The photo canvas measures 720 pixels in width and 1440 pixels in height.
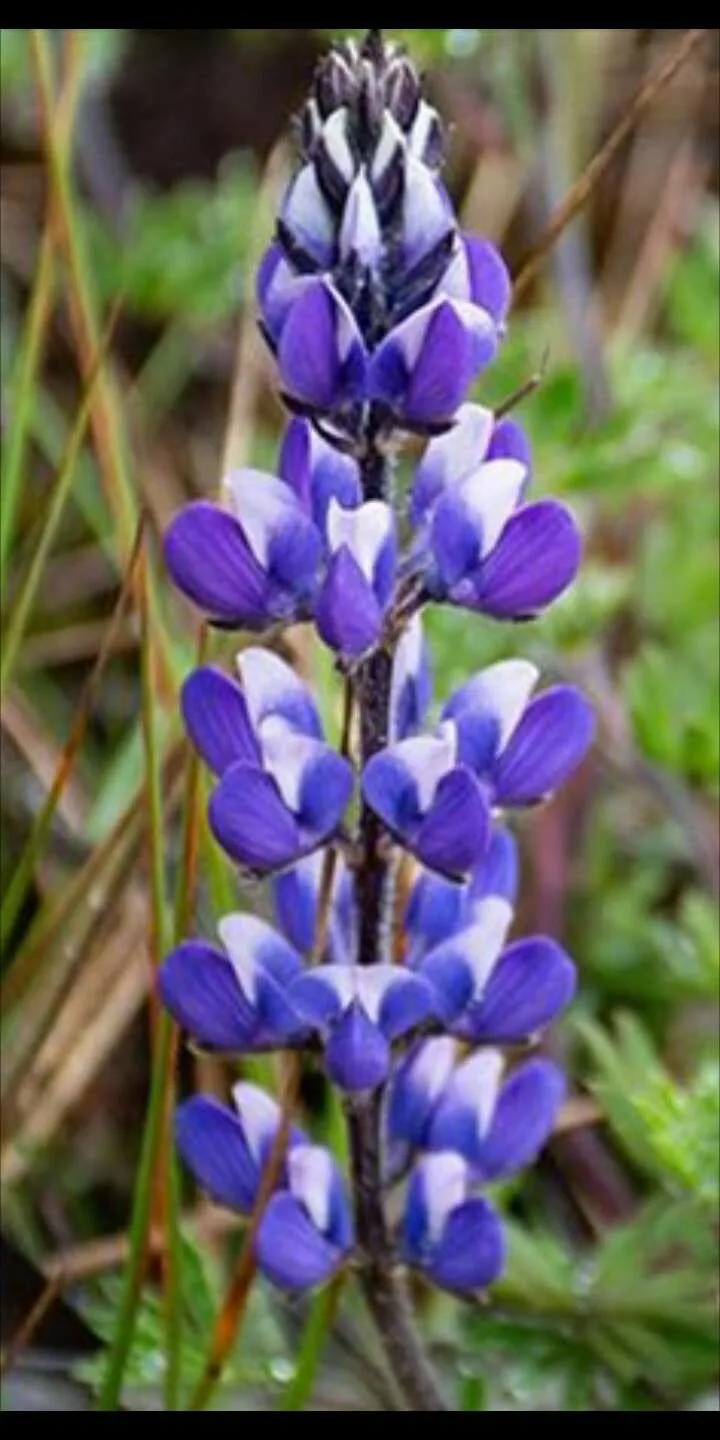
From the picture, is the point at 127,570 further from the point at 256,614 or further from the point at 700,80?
the point at 700,80

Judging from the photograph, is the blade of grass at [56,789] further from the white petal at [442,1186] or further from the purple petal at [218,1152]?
the white petal at [442,1186]

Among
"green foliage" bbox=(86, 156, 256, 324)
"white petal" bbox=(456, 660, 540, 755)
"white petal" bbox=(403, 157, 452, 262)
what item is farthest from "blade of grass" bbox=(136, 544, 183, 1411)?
"green foliage" bbox=(86, 156, 256, 324)

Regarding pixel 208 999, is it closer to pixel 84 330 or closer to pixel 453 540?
pixel 453 540

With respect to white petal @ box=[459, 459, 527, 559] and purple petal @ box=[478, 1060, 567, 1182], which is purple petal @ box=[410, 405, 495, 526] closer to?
white petal @ box=[459, 459, 527, 559]

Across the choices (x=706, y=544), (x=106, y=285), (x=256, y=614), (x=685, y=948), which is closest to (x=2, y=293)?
(x=106, y=285)

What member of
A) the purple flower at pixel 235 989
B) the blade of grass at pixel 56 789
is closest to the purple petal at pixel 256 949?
the purple flower at pixel 235 989

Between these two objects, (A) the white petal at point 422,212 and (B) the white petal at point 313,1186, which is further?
(B) the white petal at point 313,1186
